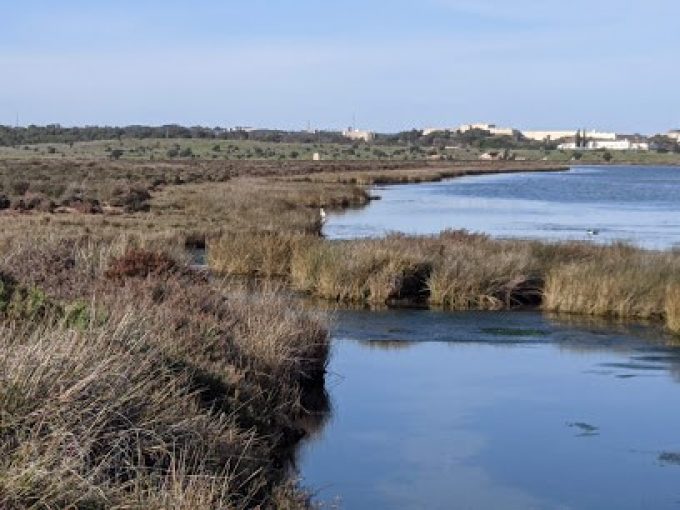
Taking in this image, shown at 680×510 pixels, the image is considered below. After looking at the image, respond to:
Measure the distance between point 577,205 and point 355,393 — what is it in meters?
47.4

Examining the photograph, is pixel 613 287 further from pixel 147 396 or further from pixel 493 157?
pixel 493 157

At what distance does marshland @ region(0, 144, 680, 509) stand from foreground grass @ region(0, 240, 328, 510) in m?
0.03

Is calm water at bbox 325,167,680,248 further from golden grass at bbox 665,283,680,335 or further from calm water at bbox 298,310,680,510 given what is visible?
calm water at bbox 298,310,680,510

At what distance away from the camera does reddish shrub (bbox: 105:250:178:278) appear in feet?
55.9

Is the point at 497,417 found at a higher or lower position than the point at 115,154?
higher

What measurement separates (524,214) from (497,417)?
124 ft

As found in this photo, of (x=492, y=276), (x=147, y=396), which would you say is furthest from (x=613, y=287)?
(x=147, y=396)

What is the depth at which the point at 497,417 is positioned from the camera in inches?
598

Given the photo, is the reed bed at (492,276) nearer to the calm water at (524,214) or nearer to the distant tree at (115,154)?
the calm water at (524,214)

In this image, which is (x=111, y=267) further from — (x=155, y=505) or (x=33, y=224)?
(x=33, y=224)

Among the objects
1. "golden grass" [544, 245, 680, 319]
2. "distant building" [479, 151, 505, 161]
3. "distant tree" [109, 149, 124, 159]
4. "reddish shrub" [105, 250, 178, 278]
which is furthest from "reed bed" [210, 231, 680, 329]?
"distant building" [479, 151, 505, 161]

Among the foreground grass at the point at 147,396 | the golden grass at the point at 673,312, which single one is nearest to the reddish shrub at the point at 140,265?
the foreground grass at the point at 147,396

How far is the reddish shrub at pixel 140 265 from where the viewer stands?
1705cm

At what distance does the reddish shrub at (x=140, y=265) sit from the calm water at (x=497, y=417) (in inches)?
Answer: 116
